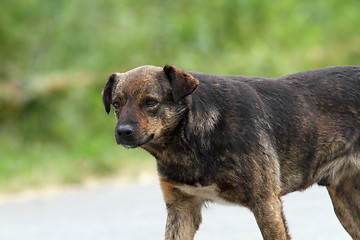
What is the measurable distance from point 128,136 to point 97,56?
32.8 feet

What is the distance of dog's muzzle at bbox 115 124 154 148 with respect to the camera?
211 inches

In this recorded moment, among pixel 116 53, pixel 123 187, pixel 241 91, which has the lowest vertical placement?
pixel 123 187

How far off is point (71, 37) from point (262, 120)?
931cm

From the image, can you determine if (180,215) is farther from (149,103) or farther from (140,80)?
(140,80)

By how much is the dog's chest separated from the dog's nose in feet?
2.05

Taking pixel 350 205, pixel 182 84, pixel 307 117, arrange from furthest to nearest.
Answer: pixel 350 205 → pixel 307 117 → pixel 182 84

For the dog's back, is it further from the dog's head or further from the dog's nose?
the dog's nose

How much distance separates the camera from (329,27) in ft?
63.5

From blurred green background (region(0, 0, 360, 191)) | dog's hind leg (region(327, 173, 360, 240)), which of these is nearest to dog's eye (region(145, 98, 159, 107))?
dog's hind leg (region(327, 173, 360, 240))

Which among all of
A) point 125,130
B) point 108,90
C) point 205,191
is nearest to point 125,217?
point 108,90

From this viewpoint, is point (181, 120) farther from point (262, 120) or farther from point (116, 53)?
point (116, 53)

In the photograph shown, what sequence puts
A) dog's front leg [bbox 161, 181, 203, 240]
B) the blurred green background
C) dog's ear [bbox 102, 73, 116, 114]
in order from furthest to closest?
the blurred green background → dog's front leg [bbox 161, 181, 203, 240] → dog's ear [bbox 102, 73, 116, 114]

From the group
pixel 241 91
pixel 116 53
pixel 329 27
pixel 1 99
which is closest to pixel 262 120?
pixel 241 91

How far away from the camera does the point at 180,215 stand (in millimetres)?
6020
